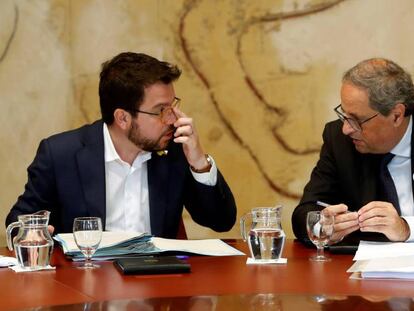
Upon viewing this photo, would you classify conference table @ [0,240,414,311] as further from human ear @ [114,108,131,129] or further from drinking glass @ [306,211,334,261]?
human ear @ [114,108,131,129]

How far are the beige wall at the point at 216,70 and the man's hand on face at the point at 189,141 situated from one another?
1439 millimetres

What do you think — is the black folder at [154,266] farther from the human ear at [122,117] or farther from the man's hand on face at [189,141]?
the human ear at [122,117]

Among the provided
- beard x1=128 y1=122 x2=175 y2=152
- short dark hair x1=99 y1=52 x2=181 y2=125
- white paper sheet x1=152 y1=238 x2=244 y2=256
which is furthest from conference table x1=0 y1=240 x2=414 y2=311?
short dark hair x1=99 y1=52 x2=181 y2=125

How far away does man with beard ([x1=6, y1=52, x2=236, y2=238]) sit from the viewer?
2.98 m

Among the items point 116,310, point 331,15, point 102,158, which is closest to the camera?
point 116,310

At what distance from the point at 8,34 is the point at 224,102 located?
4.24 ft

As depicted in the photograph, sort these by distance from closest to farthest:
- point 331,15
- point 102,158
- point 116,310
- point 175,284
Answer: point 116,310 < point 175,284 < point 102,158 < point 331,15

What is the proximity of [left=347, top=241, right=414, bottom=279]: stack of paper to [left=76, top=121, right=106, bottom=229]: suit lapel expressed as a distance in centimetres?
100

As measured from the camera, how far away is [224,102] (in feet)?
14.6

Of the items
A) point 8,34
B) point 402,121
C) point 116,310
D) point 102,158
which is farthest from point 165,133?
point 8,34

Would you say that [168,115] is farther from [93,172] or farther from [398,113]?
[398,113]

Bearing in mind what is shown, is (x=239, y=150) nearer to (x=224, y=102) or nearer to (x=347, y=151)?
(x=224, y=102)

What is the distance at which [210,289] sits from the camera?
194 cm

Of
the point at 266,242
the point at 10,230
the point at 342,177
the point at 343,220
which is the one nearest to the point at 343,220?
the point at 343,220
